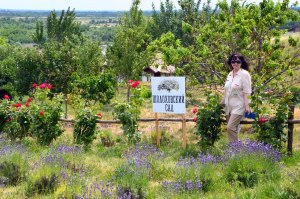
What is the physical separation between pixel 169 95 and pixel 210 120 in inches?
35.1

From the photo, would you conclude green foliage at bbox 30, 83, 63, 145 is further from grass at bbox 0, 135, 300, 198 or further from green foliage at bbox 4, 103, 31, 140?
grass at bbox 0, 135, 300, 198

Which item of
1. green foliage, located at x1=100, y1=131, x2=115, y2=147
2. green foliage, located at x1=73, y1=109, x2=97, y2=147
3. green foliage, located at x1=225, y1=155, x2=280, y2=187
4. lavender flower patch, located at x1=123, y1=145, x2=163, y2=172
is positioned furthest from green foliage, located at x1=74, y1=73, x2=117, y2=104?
green foliage, located at x1=225, y1=155, x2=280, y2=187

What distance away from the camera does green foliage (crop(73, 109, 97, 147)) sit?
8.82m

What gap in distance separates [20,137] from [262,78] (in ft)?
20.0

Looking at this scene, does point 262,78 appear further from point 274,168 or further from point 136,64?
point 136,64

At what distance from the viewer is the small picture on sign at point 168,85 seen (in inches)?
322

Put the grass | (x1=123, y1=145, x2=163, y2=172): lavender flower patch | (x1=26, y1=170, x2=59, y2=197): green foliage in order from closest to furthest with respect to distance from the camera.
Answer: the grass
(x1=26, y1=170, x2=59, y2=197): green foliage
(x1=123, y1=145, x2=163, y2=172): lavender flower patch

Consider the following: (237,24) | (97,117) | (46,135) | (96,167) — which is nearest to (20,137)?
(46,135)

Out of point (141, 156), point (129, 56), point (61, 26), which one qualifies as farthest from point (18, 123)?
point (61, 26)

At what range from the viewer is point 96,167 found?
7004 millimetres

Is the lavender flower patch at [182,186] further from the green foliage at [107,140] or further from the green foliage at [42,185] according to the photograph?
the green foliage at [107,140]

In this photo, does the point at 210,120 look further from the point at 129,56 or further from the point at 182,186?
the point at 129,56

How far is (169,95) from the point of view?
8.23 metres

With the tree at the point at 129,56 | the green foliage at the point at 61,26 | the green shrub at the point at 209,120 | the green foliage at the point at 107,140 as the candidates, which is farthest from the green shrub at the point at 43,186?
the green foliage at the point at 61,26
